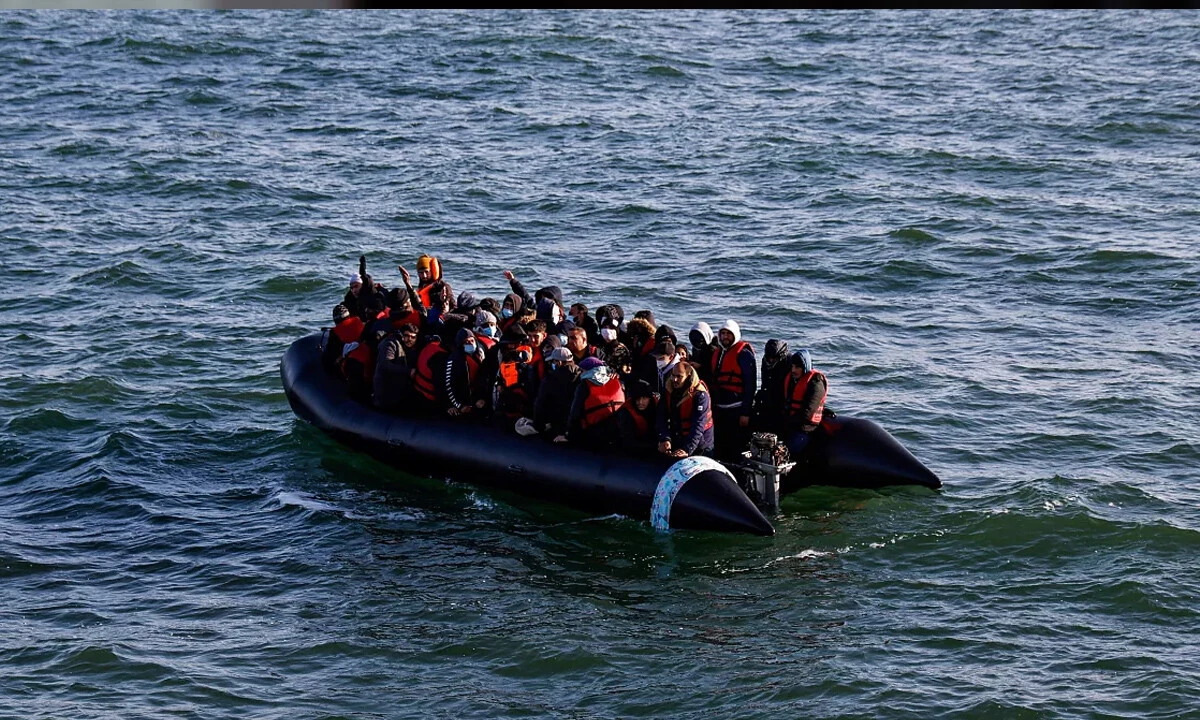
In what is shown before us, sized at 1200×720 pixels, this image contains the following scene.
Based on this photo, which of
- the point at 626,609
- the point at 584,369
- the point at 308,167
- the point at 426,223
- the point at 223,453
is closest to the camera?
the point at 626,609

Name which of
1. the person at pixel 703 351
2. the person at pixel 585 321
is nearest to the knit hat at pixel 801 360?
the person at pixel 703 351

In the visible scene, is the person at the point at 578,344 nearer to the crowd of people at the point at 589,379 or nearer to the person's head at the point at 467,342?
the crowd of people at the point at 589,379

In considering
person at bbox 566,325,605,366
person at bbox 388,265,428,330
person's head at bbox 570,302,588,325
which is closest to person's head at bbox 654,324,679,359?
person at bbox 566,325,605,366

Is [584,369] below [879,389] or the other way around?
the other way around

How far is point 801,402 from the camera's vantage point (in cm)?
1254

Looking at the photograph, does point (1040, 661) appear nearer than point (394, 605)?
Yes

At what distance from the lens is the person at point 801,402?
1251cm

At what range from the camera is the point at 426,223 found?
24125 millimetres

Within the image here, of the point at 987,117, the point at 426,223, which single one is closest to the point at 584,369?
the point at 426,223

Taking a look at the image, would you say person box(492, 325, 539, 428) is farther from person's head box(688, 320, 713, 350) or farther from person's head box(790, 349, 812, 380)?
person's head box(790, 349, 812, 380)

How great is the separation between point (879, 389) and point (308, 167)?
609 inches

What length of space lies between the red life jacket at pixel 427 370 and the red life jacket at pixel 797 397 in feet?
11.7

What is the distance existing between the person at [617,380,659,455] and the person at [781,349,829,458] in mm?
1282

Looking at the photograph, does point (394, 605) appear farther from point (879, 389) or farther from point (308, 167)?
point (308, 167)
